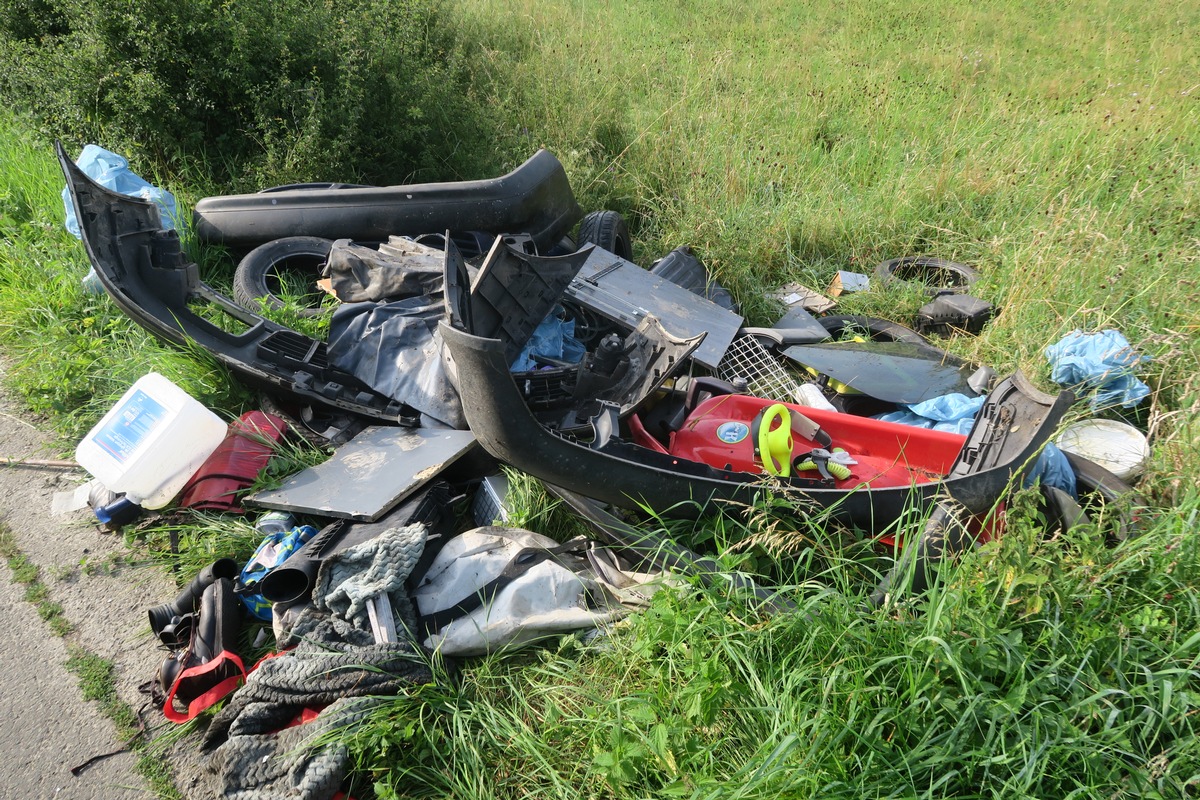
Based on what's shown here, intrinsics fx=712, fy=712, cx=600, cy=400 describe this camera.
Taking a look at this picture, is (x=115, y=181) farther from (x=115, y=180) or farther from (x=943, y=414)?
(x=943, y=414)

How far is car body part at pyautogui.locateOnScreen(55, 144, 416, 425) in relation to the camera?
3168mm

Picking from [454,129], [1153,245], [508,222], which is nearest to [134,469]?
[508,222]

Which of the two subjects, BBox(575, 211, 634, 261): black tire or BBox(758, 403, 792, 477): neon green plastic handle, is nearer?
BBox(758, 403, 792, 477): neon green plastic handle

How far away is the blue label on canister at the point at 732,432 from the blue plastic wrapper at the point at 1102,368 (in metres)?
1.47

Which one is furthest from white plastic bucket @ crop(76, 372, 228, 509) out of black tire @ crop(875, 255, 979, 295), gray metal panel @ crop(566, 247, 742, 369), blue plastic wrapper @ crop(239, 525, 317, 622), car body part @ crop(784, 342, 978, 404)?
black tire @ crop(875, 255, 979, 295)


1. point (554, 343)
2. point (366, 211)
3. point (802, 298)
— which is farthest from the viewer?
point (802, 298)

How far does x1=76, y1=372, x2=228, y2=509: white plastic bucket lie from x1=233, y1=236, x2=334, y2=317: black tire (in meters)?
0.89

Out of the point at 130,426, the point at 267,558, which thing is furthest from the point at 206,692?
the point at 130,426

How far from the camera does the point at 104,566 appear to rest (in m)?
2.73

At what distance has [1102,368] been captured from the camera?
124 inches

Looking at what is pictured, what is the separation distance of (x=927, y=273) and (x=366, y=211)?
357cm

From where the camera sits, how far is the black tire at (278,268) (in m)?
3.76

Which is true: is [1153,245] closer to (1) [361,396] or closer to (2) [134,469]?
(1) [361,396]

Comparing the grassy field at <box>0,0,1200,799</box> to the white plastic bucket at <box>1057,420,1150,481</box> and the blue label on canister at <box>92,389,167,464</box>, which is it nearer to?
the white plastic bucket at <box>1057,420,1150,481</box>
